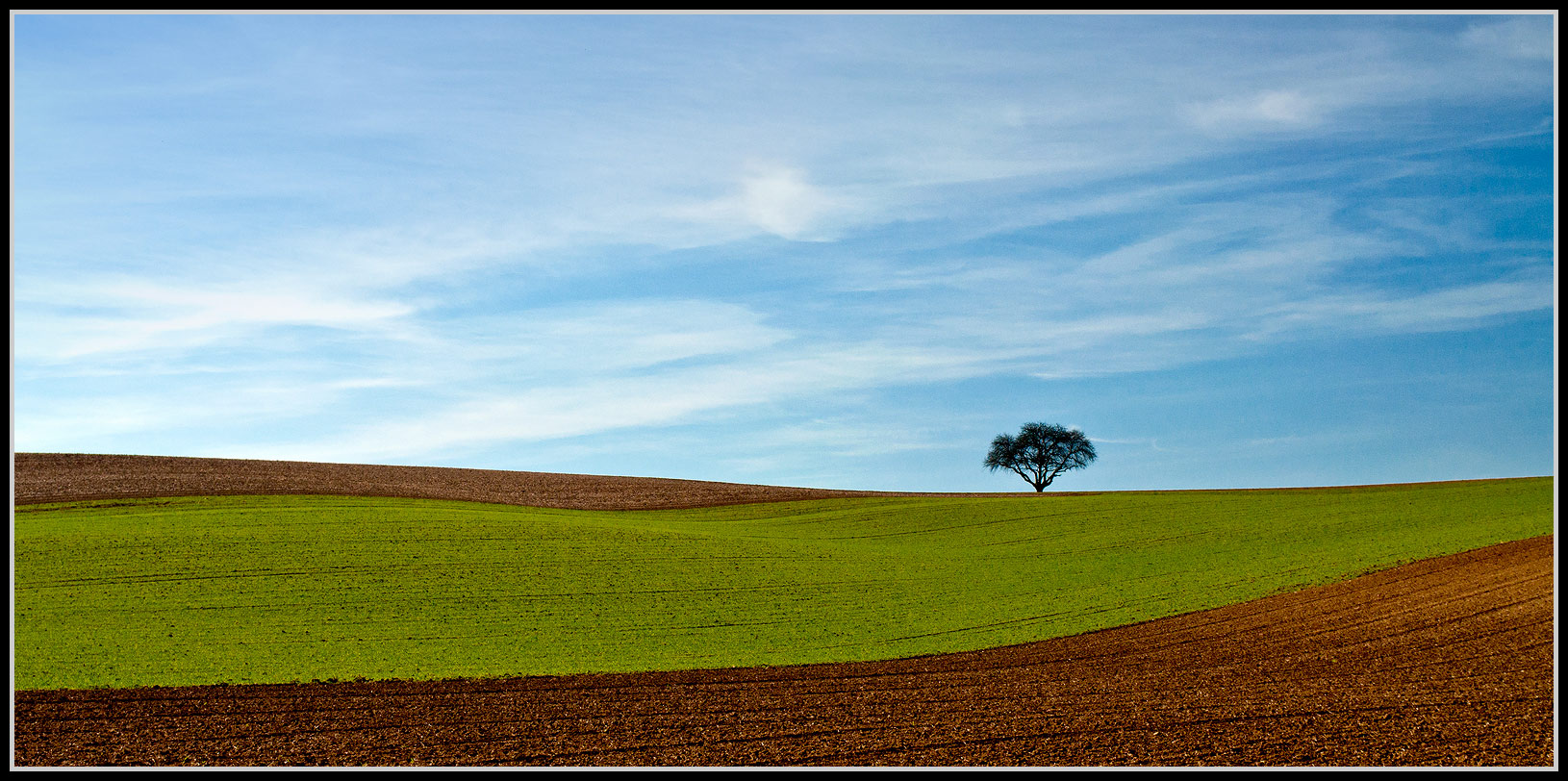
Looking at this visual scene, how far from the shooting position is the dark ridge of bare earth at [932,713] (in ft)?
49.2

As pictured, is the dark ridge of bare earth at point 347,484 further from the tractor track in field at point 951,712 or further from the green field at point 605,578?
the tractor track in field at point 951,712

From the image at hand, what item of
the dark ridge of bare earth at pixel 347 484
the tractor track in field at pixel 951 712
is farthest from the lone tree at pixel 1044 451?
the tractor track in field at pixel 951 712

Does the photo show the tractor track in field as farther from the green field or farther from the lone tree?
the lone tree

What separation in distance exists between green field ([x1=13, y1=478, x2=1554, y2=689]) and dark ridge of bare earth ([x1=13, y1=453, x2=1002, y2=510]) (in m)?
2.90

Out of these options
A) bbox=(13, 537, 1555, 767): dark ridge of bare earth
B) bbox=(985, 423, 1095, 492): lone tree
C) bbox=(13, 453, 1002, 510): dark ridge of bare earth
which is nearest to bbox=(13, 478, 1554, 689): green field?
bbox=(13, 537, 1555, 767): dark ridge of bare earth

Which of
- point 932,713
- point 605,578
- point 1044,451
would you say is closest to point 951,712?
point 932,713

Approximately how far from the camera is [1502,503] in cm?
4959

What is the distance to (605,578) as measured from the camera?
32.4 metres

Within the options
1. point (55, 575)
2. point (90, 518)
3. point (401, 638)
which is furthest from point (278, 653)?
point (90, 518)

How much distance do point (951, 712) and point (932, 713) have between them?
33 centimetres

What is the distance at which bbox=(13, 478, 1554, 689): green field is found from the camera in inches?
917

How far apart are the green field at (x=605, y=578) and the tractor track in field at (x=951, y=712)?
2.03m

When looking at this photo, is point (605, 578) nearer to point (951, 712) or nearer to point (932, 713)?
point (932, 713)
